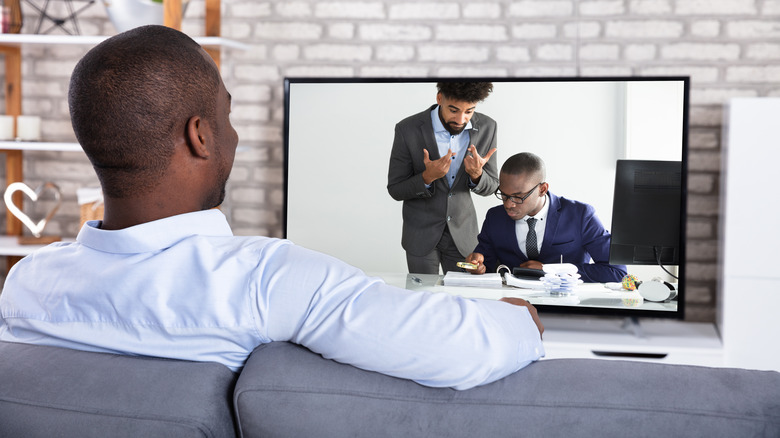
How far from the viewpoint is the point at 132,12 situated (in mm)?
2777

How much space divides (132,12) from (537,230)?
72.3 inches

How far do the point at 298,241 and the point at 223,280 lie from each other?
2.16 meters

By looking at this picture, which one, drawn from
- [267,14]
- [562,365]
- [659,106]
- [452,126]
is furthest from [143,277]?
[267,14]

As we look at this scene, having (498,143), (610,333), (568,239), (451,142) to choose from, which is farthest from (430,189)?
(610,333)

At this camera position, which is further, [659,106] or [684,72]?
[684,72]

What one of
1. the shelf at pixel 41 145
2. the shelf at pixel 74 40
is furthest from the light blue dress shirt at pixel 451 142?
the shelf at pixel 41 145

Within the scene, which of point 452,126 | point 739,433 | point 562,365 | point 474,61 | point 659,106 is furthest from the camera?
point 474,61

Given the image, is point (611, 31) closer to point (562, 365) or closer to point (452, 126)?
point (452, 126)

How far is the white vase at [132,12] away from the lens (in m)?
2.75

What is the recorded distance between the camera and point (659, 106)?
8.69 feet

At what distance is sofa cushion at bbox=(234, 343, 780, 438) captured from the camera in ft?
2.30

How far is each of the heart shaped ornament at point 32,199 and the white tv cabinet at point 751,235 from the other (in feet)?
9.17

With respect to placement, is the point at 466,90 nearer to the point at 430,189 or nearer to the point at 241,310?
the point at 430,189

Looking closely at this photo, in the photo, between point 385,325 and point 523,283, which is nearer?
point 385,325
